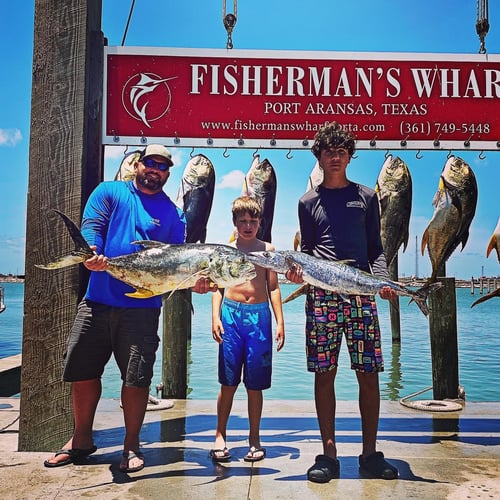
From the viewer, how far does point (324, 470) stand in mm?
3588

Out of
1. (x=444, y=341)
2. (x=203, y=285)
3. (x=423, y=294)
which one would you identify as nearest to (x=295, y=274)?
(x=203, y=285)

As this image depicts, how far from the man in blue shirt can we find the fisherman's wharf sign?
103cm

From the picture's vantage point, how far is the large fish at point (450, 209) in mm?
4832

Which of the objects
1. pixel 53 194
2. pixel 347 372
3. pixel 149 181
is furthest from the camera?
pixel 347 372

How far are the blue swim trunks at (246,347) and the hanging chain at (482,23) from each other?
9.81 feet

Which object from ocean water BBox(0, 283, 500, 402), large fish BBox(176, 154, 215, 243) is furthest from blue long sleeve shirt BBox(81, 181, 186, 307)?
ocean water BBox(0, 283, 500, 402)

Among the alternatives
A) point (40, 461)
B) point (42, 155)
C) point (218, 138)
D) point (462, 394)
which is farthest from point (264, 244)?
point (462, 394)

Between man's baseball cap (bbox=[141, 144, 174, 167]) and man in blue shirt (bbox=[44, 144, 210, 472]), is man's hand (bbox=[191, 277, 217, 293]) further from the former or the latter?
man's baseball cap (bbox=[141, 144, 174, 167])

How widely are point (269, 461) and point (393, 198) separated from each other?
2450mm

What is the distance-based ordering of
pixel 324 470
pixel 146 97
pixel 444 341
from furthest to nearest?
pixel 444 341, pixel 146 97, pixel 324 470

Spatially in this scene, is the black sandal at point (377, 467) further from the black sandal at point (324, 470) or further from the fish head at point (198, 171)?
the fish head at point (198, 171)

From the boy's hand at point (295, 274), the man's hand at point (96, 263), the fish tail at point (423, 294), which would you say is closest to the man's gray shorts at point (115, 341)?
the man's hand at point (96, 263)

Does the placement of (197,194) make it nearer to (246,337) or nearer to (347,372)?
(246,337)

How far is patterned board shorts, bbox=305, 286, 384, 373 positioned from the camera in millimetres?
3773
